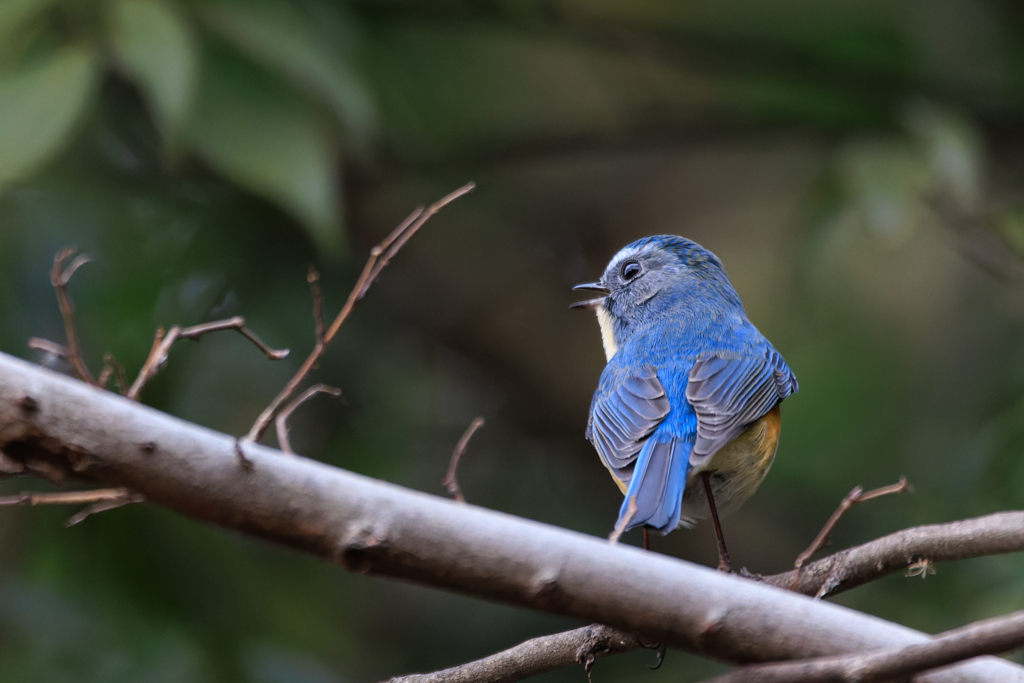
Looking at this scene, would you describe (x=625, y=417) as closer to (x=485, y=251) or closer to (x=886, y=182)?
(x=886, y=182)

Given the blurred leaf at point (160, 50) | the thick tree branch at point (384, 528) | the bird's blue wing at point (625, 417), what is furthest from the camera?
the blurred leaf at point (160, 50)

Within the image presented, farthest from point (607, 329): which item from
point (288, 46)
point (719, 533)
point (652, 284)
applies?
point (288, 46)

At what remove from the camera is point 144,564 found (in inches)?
162

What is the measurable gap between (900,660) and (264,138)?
314 cm

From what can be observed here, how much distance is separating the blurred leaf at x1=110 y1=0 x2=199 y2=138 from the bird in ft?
5.12

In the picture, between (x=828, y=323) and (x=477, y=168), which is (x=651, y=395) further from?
(x=828, y=323)

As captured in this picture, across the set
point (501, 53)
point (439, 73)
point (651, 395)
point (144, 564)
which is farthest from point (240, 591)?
point (501, 53)

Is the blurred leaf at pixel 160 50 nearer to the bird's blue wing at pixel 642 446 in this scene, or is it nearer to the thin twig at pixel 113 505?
the thin twig at pixel 113 505

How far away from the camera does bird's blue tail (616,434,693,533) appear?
2248mm

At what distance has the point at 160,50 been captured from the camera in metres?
3.24

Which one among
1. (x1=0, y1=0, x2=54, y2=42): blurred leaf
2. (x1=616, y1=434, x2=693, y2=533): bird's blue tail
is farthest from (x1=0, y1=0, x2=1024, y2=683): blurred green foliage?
(x1=616, y1=434, x2=693, y2=533): bird's blue tail

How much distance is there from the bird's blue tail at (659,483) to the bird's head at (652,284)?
78 cm

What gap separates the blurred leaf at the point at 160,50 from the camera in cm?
309

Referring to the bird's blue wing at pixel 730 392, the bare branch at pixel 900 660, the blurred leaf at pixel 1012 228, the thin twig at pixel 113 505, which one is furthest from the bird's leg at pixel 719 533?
the blurred leaf at pixel 1012 228
